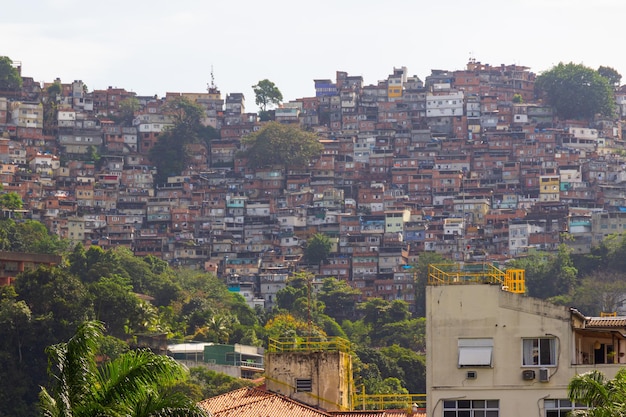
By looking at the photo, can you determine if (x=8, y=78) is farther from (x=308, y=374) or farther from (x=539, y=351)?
(x=539, y=351)

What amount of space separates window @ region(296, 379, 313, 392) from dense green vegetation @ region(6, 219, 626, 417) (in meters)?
38.9

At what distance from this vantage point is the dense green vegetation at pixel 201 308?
98938mm

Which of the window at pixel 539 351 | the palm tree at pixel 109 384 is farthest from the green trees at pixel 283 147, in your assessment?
the palm tree at pixel 109 384

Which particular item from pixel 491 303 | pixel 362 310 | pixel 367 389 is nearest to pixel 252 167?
pixel 362 310

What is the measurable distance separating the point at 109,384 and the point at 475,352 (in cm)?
819

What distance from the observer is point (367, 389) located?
99.8m

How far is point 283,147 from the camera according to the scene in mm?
187000

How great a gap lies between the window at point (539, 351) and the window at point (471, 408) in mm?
902

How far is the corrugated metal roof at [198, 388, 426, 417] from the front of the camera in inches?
1425

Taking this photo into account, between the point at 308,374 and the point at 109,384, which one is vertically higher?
the point at 109,384

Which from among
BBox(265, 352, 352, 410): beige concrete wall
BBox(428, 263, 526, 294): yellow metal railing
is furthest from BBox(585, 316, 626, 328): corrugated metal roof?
BBox(265, 352, 352, 410): beige concrete wall

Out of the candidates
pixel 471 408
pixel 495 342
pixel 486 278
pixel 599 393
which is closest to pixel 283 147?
pixel 486 278

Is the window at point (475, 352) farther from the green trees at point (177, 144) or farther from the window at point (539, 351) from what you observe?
the green trees at point (177, 144)

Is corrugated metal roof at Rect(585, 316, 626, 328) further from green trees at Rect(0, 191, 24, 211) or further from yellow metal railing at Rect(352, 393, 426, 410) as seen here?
green trees at Rect(0, 191, 24, 211)
